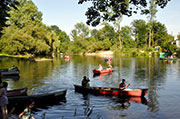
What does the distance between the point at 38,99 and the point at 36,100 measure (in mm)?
182

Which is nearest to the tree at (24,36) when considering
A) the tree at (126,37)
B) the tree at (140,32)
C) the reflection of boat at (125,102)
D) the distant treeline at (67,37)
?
the distant treeline at (67,37)

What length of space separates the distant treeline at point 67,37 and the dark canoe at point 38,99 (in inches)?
657

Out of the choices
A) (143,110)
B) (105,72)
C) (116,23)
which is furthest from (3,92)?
(116,23)

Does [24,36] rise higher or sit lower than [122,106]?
higher

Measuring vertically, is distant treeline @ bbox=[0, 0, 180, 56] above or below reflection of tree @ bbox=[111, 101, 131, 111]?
above

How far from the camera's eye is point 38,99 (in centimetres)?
1689

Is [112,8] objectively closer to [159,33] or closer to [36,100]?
[36,100]

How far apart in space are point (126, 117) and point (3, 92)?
860 cm

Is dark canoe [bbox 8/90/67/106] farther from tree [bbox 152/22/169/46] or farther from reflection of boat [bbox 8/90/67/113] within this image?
tree [bbox 152/22/169/46]

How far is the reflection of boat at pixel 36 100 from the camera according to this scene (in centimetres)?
1597

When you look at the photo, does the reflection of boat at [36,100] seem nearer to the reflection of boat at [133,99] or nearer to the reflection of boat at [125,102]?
the reflection of boat at [125,102]

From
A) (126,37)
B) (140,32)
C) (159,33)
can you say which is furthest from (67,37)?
(159,33)

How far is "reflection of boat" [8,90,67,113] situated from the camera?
16.0 meters

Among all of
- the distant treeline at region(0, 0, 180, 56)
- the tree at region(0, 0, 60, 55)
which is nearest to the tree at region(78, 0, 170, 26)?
the distant treeline at region(0, 0, 180, 56)
